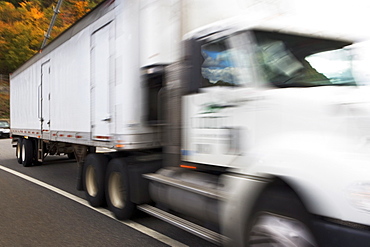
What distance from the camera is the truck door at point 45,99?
29.2ft

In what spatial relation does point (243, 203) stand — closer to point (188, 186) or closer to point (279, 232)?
point (279, 232)

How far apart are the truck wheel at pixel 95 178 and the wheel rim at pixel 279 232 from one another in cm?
358

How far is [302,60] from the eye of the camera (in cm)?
303

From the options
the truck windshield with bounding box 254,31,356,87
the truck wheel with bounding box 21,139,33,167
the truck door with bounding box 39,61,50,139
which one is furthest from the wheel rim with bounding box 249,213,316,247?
the truck wheel with bounding box 21,139,33,167

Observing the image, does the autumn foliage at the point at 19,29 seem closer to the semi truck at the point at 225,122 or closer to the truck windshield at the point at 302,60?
the semi truck at the point at 225,122

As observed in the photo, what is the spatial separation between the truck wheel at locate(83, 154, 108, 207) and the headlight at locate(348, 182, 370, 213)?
4419mm

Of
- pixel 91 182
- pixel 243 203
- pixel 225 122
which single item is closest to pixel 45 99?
pixel 91 182

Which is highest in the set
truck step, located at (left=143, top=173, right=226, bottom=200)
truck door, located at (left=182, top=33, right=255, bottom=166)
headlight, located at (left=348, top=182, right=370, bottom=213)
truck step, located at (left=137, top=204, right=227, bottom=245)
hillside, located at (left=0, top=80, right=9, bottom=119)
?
hillside, located at (left=0, top=80, right=9, bottom=119)

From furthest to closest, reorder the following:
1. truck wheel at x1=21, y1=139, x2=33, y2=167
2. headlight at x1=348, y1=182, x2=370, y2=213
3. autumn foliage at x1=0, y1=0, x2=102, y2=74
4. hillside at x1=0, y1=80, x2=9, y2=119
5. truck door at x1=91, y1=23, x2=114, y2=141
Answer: autumn foliage at x1=0, y1=0, x2=102, y2=74
hillside at x1=0, y1=80, x2=9, y2=119
truck wheel at x1=21, y1=139, x2=33, y2=167
truck door at x1=91, y1=23, x2=114, y2=141
headlight at x1=348, y1=182, x2=370, y2=213

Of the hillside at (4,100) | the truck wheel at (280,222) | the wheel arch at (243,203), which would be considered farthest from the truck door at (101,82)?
the hillside at (4,100)

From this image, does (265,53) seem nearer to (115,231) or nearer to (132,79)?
(132,79)

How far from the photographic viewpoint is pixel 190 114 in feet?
13.3

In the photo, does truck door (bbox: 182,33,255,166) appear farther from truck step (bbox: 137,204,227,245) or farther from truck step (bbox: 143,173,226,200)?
truck step (bbox: 137,204,227,245)

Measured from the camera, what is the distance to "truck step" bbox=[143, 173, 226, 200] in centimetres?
344
